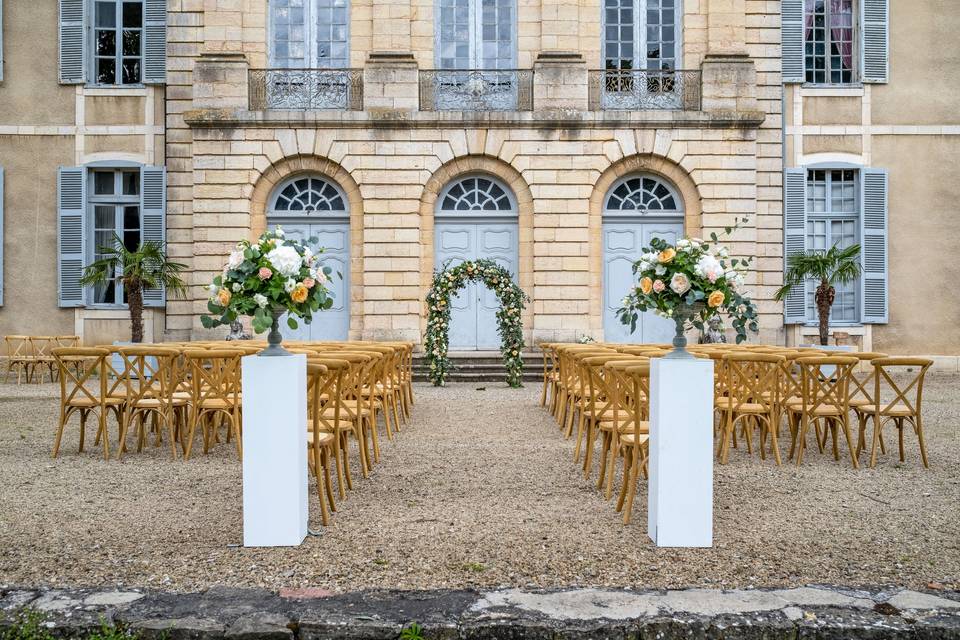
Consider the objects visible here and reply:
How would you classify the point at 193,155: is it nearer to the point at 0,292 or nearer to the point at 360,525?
the point at 0,292

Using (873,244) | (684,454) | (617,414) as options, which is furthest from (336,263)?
(684,454)

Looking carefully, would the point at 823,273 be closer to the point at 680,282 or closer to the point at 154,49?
the point at 680,282

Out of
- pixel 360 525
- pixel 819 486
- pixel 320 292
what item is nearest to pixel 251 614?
pixel 360 525

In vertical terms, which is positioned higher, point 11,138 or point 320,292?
point 11,138

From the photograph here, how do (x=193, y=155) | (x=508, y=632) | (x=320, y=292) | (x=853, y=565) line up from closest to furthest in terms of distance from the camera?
(x=508, y=632)
(x=853, y=565)
(x=320, y=292)
(x=193, y=155)

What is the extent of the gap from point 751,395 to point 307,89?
29.7 feet

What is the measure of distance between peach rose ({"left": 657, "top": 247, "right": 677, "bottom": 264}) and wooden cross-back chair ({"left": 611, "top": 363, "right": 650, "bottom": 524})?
1.66 ft

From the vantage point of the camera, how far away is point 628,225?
43.9 feet

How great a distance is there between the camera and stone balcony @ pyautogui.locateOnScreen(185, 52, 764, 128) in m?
12.8

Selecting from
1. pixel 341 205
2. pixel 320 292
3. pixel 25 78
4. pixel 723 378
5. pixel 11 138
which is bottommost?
pixel 723 378

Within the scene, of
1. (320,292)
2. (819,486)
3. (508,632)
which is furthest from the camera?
(819,486)

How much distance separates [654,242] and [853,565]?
161 centimetres

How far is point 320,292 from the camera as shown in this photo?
397 centimetres

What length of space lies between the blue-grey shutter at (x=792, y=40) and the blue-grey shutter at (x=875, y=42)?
0.96m
